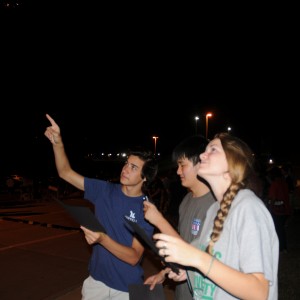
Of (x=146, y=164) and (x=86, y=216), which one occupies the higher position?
(x=146, y=164)

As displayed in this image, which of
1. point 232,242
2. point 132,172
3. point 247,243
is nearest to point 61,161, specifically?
point 132,172

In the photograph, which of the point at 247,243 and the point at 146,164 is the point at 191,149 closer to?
the point at 146,164

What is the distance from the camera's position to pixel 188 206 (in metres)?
2.96

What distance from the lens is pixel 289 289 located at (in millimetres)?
5594

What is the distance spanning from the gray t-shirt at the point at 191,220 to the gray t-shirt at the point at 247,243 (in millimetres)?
758

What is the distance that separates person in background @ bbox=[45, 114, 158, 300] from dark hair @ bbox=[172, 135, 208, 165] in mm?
470

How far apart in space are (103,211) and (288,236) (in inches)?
329

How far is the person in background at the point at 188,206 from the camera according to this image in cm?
263

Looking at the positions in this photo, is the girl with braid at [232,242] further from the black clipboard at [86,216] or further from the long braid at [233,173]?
the black clipboard at [86,216]

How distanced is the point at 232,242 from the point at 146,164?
1.84m

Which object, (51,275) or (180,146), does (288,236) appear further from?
(180,146)

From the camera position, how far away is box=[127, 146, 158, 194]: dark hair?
3.45m

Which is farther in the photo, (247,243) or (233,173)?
(233,173)

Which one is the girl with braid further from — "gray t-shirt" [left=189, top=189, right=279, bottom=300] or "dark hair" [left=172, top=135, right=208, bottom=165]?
"dark hair" [left=172, top=135, right=208, bottom=165]
